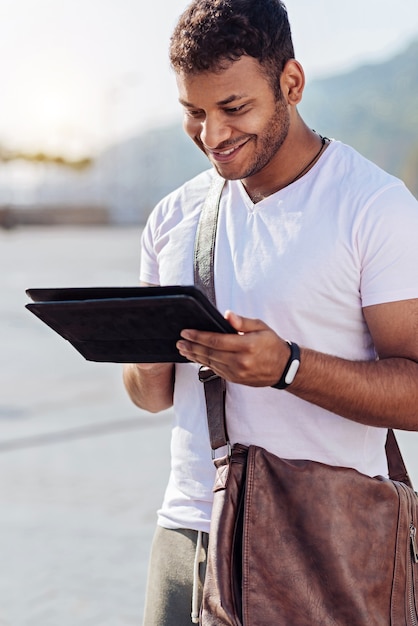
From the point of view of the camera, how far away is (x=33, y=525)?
5.58m

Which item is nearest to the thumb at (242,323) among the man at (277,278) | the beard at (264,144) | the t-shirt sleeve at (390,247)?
the man at (277,278)

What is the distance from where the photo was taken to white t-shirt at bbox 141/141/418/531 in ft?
6.75

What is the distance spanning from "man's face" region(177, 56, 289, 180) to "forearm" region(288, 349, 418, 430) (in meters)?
0.42

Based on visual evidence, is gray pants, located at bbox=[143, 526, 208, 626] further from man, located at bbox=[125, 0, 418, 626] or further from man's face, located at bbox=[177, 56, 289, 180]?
man's face, located at bbox=[177, 56, 289, 180]

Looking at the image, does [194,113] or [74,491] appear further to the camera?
[74,491]

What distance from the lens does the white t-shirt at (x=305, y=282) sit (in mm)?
2059

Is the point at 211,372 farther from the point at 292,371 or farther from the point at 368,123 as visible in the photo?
the point at 368,123

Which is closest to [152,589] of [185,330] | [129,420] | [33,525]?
[185,330]

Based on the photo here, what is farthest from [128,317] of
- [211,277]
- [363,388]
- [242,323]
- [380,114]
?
[380,114]

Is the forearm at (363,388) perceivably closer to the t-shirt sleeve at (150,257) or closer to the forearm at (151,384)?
the forearm at (151,384)

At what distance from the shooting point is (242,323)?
1.89m

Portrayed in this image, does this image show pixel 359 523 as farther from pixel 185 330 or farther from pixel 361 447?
pixel 185 330

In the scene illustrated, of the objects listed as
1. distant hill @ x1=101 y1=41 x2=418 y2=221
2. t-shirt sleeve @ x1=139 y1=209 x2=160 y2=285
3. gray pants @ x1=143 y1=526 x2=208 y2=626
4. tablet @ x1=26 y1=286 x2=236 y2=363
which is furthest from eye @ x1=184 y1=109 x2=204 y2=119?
distant hill @ x1=101 y1=41 x2=418 y2=221

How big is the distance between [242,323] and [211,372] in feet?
1.02
